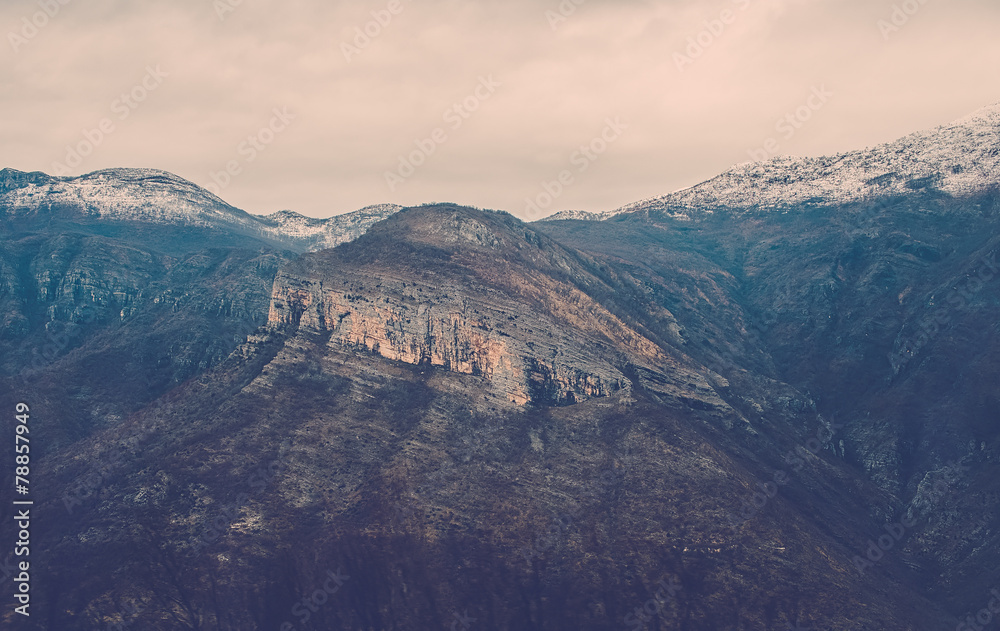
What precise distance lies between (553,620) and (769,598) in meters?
47.5

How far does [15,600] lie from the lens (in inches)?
7490

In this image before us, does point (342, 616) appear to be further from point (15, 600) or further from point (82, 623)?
point (15, 600)

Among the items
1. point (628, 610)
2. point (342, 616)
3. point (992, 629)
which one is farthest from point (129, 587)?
point (992, 629)

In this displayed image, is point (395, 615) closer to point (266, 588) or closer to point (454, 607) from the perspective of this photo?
point (454, 607)

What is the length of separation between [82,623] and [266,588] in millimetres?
37174

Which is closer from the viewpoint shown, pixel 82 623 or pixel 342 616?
pixel 82 623

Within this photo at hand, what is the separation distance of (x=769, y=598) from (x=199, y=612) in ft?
405

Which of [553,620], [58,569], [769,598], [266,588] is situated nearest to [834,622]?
[769,598]

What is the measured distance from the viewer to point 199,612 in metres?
193

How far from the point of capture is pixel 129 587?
636 ft

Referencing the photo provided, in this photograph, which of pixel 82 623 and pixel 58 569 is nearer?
pixel 82 623

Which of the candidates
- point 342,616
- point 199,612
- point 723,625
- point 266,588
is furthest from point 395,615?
point 723,625

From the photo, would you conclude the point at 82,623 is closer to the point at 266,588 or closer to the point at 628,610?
the point at 266,588

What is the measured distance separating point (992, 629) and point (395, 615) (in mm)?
131585
